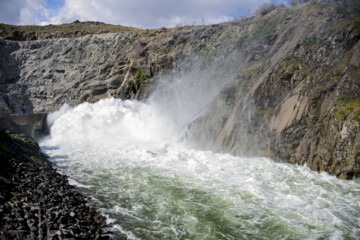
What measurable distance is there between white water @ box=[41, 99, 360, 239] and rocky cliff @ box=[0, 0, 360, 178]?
101cm

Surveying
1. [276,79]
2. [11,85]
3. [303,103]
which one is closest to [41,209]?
[303,103]

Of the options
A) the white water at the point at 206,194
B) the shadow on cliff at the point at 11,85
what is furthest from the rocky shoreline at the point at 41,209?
the shadow on cliff at the point at 11,85

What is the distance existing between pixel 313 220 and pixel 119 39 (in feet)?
102

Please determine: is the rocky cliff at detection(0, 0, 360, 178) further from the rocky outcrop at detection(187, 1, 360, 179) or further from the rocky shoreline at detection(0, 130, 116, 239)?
the rocky shoreline at detection(0, 130, 116, 239)

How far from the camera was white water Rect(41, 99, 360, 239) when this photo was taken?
6816 mm

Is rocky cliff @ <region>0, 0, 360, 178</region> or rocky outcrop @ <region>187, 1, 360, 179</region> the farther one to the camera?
rocky cliff @ <region>0, 0, 360, 178</region>

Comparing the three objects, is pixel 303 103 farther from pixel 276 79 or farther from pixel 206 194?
pixel 206 194

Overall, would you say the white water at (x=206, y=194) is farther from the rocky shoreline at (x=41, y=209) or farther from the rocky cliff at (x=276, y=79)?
the rocky cliff at (x=276, y=79)

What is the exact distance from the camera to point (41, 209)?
643cm

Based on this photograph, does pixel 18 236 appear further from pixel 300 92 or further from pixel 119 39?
pixel 119 39

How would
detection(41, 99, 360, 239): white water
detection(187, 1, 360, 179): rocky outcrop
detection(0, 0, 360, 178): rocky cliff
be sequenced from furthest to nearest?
detection(0, 0, 360, 178): rocky cliff → detection(187, 1, 360, 179): rocky outcrop → detection(41, 99, 360, 239): white water

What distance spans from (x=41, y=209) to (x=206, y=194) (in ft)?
15.8

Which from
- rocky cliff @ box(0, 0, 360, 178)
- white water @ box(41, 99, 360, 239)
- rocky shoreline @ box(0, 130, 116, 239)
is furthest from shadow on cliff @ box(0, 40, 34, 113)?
rocky shoreline @ box(0, 130, 116, 239)

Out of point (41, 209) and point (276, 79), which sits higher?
point (276, 79)
